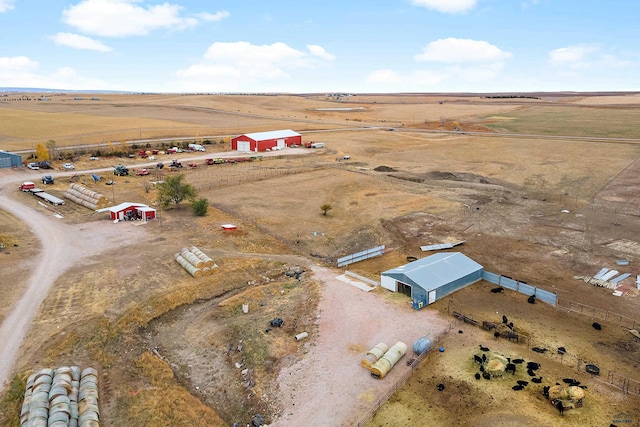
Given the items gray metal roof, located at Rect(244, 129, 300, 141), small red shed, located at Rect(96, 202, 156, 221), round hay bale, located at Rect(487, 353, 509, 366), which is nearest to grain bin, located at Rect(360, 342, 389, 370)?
round hay bale, located at Rect(487, 353, 509, 366)

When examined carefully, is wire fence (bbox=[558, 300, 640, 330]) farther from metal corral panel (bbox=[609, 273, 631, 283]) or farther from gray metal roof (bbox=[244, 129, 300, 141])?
gray metal roof (bbox=[244, 129, 300, 141])

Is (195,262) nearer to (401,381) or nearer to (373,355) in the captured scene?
(373,355)

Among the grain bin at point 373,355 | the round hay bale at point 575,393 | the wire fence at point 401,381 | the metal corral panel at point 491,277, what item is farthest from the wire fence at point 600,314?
the grain bin at point 373,355

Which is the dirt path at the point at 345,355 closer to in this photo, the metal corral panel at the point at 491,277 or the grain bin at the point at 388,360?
the grain bin at the point at 388,360

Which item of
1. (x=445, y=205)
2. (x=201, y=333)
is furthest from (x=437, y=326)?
(x=445, y=205)

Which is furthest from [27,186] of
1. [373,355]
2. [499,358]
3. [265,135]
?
[499,358]
